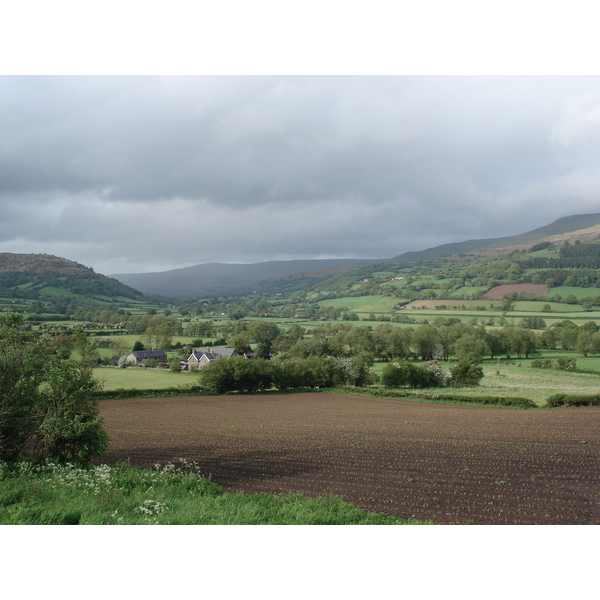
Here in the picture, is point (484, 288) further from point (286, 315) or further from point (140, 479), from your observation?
point (140, 479)

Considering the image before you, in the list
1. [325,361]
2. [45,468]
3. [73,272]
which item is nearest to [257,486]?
[45,468]

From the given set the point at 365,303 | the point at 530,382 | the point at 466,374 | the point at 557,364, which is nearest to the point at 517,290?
the point at 365,303

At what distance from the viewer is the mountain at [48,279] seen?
82475 millimetres

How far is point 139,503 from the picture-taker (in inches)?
312

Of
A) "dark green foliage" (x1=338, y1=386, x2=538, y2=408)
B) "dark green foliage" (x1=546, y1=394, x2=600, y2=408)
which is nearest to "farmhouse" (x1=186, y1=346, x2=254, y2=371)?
"dark green foliage" (x1=338, y1=386, x2=538, y2=408)

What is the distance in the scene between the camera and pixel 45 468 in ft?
31.9

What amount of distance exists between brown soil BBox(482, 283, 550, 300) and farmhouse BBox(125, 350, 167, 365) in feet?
304

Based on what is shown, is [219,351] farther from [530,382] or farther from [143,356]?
[530,382]

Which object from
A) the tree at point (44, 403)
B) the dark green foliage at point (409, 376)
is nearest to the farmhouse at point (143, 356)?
the dark green foliage at point (409, 376)

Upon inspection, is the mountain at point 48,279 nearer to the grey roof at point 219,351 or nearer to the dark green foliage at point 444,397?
the grey roof at point 219,351

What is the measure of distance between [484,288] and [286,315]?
63.9 meters

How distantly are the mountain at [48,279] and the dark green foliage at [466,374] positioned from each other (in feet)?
251

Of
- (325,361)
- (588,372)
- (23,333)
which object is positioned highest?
(23,333)

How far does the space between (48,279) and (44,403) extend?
102659mm
